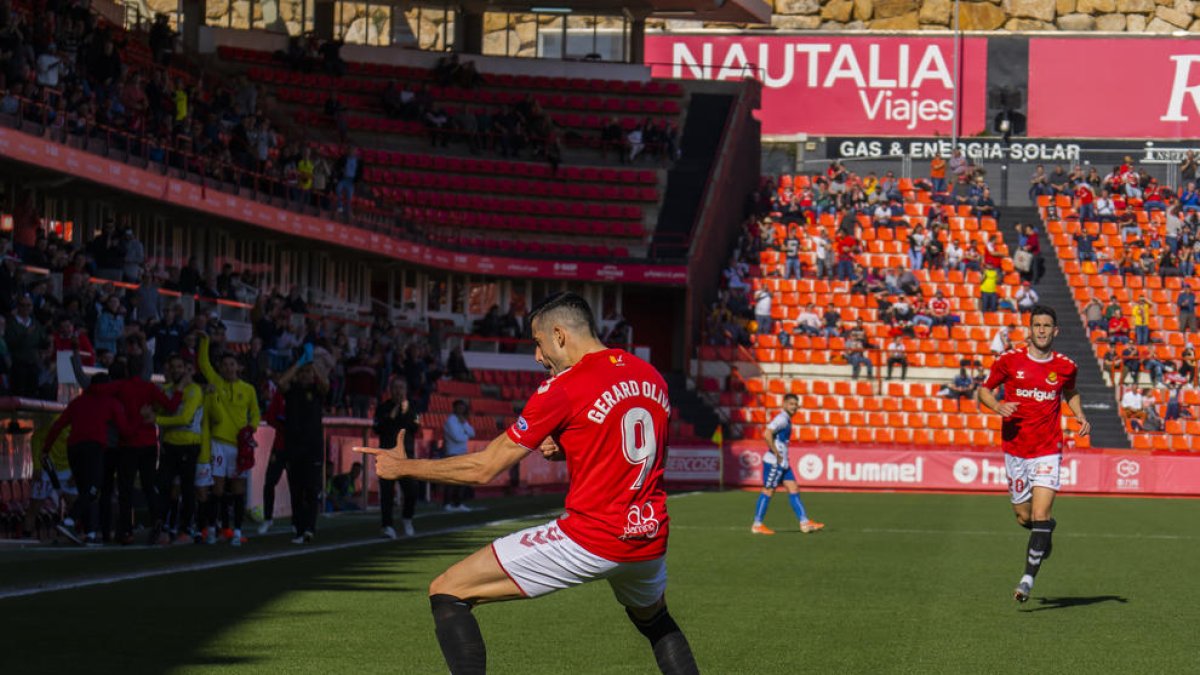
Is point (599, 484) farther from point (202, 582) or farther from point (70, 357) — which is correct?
point (70, 357)

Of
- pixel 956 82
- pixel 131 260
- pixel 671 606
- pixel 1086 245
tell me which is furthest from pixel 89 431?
pixel 956 82

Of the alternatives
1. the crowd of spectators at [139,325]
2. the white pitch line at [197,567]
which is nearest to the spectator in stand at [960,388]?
A: the crowd of spectators at [139,325]

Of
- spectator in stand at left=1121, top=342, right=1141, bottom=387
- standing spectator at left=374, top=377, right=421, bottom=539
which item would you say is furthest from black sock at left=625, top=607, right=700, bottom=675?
spectator in stand at left=1121, top=342, right=1141, bottom=387

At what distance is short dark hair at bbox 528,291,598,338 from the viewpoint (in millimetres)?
7988

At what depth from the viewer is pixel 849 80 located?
66.1 meters

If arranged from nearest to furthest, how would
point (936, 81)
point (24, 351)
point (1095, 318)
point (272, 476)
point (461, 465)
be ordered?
point (461, 465)
point (24, 351)
point (272, 476)
point (1095, 318)
point (936, 81)

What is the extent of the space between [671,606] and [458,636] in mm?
7031

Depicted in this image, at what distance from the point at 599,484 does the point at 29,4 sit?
30397 millimetres

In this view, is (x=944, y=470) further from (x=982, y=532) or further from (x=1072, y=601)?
(x=1072, y=601)

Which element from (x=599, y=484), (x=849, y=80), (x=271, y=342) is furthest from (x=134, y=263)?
(x=849, y=80)

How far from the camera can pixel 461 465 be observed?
7797 mm

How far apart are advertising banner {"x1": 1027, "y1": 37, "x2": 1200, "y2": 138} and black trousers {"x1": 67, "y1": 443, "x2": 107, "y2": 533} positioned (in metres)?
50.0

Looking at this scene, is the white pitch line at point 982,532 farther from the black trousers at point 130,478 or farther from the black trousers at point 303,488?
the black trousers at point 130,478

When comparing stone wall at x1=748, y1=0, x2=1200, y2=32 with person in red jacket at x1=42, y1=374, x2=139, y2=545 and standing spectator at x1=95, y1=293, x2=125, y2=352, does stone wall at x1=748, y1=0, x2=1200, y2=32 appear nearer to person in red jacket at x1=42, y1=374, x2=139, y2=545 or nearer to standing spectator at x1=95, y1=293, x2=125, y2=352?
standing spectator at x1=95, y1=293, x2=125, y2=352
